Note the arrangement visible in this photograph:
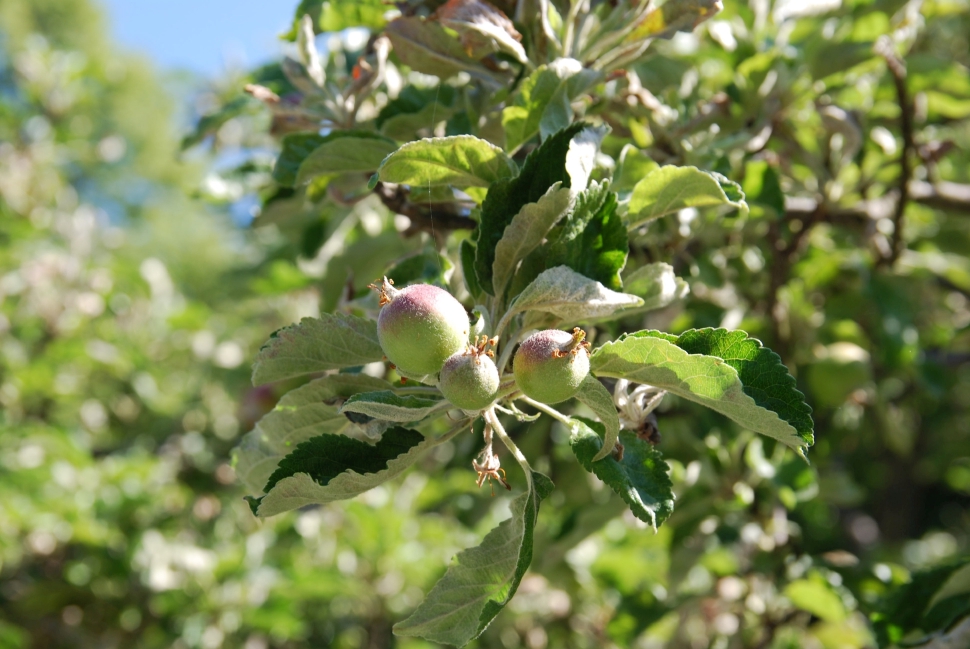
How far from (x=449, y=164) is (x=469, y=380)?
0.30 meters

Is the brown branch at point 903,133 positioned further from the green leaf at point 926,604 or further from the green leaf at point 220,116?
the green leaf at point 220,116

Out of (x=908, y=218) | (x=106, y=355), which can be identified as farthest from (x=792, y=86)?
(x=106, y=355)

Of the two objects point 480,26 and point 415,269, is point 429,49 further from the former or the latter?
point 415,269

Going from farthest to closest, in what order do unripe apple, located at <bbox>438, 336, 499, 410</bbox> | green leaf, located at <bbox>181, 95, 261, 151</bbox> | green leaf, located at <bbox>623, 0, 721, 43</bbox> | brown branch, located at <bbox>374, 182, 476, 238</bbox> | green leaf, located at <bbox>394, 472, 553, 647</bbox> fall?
1. green leaf, located at <bbox>181, 95, 261, 151</bbox>
2. brown branch, located at <bbox>374, 182, 476, 238</bbox>
3. green leaf, located at <bbox>623, 0, 721, 43</bbox>
4. green leaf, located at <bbox>394, 472, 553, 647</bbox>
5. unripe apple, located at <bbox>438, 336, 499, 410</bbox>

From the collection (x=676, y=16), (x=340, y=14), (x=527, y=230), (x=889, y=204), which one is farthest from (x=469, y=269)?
(x=889, y=204)

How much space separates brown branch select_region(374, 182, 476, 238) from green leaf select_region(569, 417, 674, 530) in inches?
17.1

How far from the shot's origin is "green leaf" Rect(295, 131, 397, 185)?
106 centimetres

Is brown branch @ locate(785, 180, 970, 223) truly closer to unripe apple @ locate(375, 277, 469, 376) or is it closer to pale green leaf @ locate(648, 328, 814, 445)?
pale green leaf @ locate(648, 328, 814, 445)

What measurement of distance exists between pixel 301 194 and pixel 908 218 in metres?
1.55

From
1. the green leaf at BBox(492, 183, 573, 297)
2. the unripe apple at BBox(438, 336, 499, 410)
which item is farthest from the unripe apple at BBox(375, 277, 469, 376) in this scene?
the green leaf at BBox(492, 183, 573, 297)

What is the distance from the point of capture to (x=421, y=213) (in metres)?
1.27

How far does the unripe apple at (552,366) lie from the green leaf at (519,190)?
0.18m

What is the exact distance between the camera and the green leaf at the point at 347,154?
3.49ft

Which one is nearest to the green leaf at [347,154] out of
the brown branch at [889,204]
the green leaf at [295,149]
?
the green leaf at [295,149]
